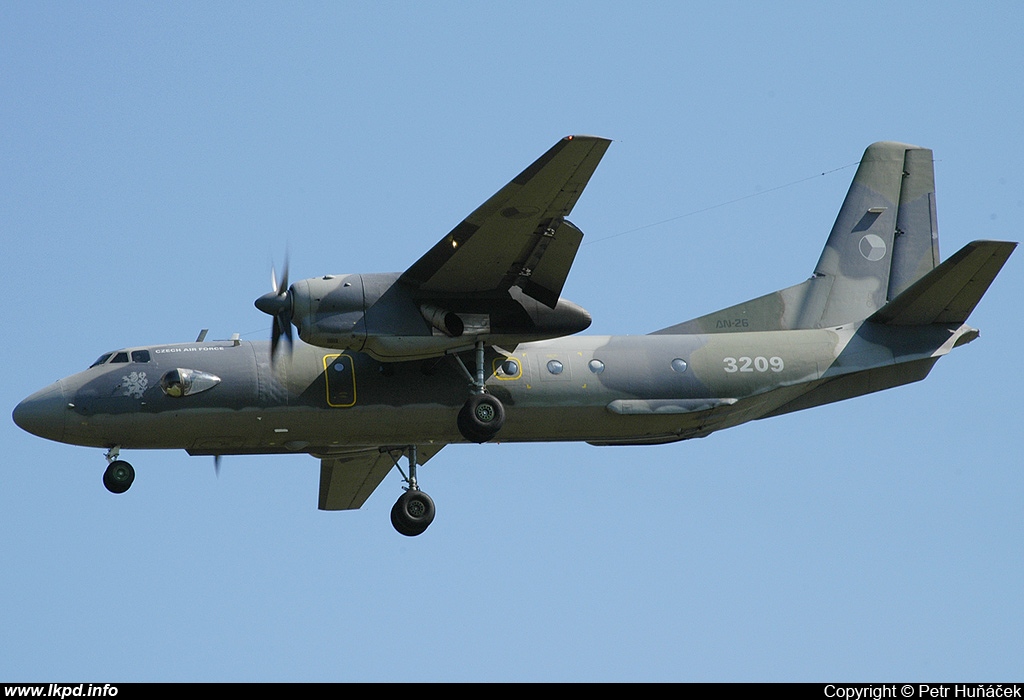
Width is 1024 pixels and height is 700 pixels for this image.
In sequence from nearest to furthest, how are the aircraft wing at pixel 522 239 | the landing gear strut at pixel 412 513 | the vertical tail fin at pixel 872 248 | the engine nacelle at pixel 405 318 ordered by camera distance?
1. the aircraft wing at pixel 522 239
2. the engine nacelle at pixel 405 318
3. the landing gear strut at pixel 412 513
4. the vertical tail fin at pixel 872 248

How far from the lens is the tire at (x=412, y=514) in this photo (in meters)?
26.9

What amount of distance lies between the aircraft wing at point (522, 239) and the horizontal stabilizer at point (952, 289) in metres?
6.61

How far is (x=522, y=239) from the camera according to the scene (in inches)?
945

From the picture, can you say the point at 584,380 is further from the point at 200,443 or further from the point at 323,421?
the point at 200,443

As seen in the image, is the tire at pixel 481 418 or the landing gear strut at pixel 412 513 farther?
the landing gear strut at pixel 412 513

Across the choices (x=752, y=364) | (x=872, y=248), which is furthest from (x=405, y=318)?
(x=872, y=248)

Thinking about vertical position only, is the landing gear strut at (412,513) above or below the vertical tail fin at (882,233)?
below

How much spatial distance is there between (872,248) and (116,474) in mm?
15259

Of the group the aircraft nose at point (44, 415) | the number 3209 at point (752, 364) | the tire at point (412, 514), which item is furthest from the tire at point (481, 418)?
the aircraft nose at point (44, 415)

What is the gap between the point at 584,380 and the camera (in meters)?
26.2

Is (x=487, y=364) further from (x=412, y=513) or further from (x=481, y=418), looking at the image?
(x=412, y=513)

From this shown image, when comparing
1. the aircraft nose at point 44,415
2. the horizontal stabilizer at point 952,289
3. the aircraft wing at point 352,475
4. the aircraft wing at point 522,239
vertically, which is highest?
the horizontal stabilizer at point 952,289

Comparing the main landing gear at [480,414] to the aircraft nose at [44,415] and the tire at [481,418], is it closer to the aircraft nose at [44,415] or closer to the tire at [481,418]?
the tire at [481,418]
